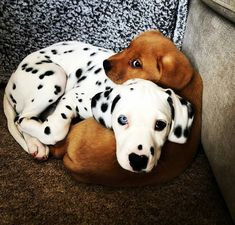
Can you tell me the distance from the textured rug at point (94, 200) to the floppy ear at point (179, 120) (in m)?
0.24

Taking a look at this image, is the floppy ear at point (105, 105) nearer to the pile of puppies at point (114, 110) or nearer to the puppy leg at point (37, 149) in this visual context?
the pile of puppies at point (114, 110)

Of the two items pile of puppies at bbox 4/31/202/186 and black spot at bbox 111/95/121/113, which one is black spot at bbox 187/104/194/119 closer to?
pile of puppies at bbox 4/31/202/186

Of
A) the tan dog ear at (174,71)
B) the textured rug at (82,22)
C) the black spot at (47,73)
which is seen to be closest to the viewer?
the tan dog ear at (174,71)

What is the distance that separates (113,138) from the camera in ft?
4.47

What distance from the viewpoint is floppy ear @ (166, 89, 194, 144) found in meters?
1.34

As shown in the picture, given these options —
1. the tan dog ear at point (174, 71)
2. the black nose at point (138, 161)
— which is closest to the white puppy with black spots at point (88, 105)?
the black nose at point (138, 161)

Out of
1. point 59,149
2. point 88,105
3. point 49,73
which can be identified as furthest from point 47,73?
point 59,149

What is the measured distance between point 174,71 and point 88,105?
0.40m

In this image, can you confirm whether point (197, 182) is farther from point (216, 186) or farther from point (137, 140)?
point (137, 140)

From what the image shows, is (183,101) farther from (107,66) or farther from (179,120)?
(107,66)

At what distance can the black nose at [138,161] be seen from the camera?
1179 mm

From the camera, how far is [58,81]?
172 centimetres

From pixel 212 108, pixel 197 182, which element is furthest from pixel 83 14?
pixel 197 182

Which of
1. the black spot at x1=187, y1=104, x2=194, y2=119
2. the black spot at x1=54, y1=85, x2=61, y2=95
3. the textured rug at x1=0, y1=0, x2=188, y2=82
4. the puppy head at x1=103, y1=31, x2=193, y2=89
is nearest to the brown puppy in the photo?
the puppy head at x1=103, y1=31, x2=193, y2=89
